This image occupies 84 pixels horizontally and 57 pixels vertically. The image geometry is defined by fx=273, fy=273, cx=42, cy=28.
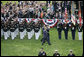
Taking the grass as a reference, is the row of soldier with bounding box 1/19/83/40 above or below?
above

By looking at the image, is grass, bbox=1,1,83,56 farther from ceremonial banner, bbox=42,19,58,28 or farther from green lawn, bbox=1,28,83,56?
ceremonial banner, bbox=42,19,58,28

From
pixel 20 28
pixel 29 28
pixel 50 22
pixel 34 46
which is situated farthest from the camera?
pixel 50 22

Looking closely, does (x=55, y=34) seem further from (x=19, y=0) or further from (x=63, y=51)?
(x=19, y=0)

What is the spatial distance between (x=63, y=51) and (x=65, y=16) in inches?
285

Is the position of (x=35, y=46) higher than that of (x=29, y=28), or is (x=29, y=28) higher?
(x=29, y=28)

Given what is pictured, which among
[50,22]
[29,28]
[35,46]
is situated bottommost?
[35,46]

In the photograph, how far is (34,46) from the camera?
61.0 ft

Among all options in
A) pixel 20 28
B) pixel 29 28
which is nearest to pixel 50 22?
pixel 29 28

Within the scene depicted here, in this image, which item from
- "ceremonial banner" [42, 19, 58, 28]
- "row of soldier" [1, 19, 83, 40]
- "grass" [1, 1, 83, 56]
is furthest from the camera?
"ceremonial banner" [42, 19, 58, 28]

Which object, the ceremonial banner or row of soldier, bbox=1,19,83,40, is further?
the ceremonial banner

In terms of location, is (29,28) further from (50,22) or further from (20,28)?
(50,22)

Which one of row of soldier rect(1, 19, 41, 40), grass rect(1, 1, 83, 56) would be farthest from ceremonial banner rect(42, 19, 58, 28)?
row of soldier rect(1, 19, 41, 40)

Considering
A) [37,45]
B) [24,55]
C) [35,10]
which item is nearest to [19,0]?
[35,10]

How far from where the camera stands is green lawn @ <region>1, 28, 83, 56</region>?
1719 centimetres
